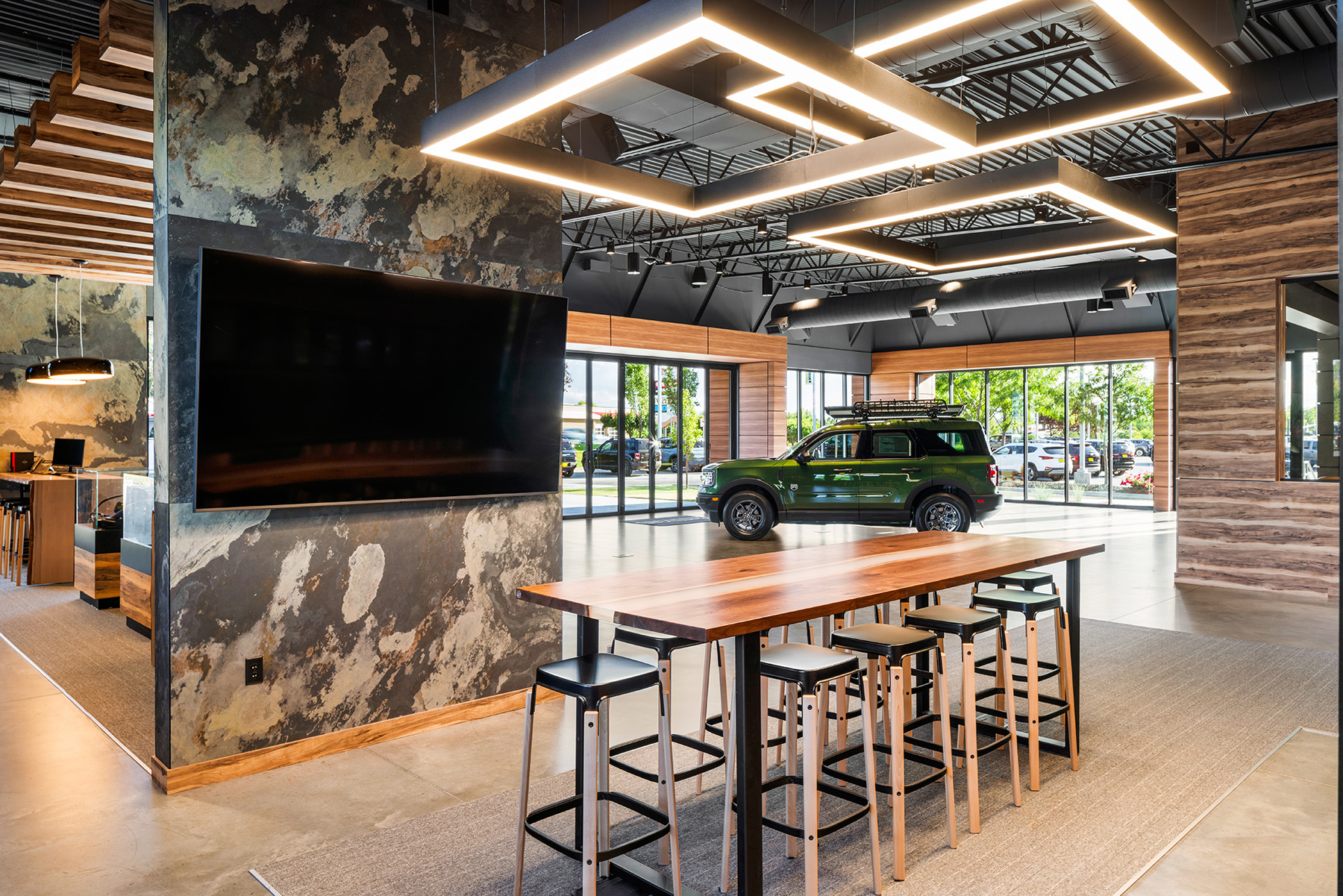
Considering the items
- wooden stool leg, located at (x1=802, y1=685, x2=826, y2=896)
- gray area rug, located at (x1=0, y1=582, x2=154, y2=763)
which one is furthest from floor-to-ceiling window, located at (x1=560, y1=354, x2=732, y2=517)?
wooden stool leg, located at (x1=802, y1=685, x2=826, y2=896)

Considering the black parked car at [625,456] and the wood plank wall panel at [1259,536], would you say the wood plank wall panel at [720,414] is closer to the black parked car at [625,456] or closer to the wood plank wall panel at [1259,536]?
the black parked car at [625,456]

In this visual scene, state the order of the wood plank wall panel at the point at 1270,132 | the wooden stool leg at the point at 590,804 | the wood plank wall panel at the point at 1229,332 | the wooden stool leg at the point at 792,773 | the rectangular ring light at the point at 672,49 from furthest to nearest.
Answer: the wood plank wall panel at the point at 1229,332
the wood plank wall panel at the point at 1270,132
the wooden stool leg at the point at 792,773
the rectangular ring light at the point at 672,49
the wooden stool leg at the point at 590,804

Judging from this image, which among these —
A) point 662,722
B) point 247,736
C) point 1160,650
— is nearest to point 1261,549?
point 1160,650

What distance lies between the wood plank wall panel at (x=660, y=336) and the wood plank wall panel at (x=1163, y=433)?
316 inches

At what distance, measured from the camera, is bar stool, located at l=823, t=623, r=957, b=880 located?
273 centimetres

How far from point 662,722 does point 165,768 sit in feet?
7.31

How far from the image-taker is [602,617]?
2562mm

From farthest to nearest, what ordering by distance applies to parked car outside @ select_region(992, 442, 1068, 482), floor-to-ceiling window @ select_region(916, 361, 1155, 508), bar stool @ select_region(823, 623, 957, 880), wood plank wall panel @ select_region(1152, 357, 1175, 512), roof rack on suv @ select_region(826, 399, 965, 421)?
parked car outside @ select_region(992, 442, 1068, 482) < floor-to-ceiling window @ select_region(916, 361, 1155, 508) < wood plank wall panel @ select_region(1152, 357, 1175, 512) < roof rack on suv @ select_region(826, 399, 965, 421) < bar stool @ select_region(823, 623, 957, 880)

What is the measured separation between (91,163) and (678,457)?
10.8m

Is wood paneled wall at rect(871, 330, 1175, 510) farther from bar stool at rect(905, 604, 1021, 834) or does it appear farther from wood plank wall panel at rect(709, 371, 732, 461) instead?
bar stool at rect(905, 604, 1021, 834)

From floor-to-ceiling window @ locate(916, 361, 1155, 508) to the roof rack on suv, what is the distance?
16.2ft

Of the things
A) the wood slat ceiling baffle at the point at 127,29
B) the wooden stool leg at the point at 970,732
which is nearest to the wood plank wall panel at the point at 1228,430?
the wooden stool leg at the point at 970,732

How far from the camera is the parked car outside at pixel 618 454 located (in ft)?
47.0

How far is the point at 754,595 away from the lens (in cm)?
281
